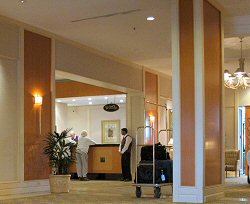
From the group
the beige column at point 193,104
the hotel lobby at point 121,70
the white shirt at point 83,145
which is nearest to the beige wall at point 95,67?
the hotel lobby at point 121,70

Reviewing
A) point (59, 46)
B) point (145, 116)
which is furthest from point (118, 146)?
point (59, 46)

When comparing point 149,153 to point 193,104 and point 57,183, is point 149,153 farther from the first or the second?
point 57,183

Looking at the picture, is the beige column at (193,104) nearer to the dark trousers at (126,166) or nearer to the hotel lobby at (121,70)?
the hotel lobby at (121,70)

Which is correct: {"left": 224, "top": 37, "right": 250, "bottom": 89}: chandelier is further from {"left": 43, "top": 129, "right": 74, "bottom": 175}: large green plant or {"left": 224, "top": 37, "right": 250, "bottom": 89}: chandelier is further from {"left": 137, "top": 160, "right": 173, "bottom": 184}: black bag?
{"left": 43, "top": 129, "right": 74, "bottom": 175}: large green plant

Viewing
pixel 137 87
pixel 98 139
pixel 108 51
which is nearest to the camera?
pixel 108 51

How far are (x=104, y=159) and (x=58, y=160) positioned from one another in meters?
4.83

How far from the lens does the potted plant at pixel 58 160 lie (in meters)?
9.42

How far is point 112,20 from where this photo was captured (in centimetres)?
927

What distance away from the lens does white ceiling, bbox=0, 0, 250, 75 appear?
27.1ft

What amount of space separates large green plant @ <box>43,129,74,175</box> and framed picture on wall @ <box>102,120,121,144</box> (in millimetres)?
9962

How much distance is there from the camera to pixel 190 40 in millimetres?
7480

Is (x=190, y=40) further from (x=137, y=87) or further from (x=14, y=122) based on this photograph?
(x=137, y=87)

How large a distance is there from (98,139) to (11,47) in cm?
→ 1130

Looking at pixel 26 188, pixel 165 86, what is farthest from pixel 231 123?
pixel 26 188
